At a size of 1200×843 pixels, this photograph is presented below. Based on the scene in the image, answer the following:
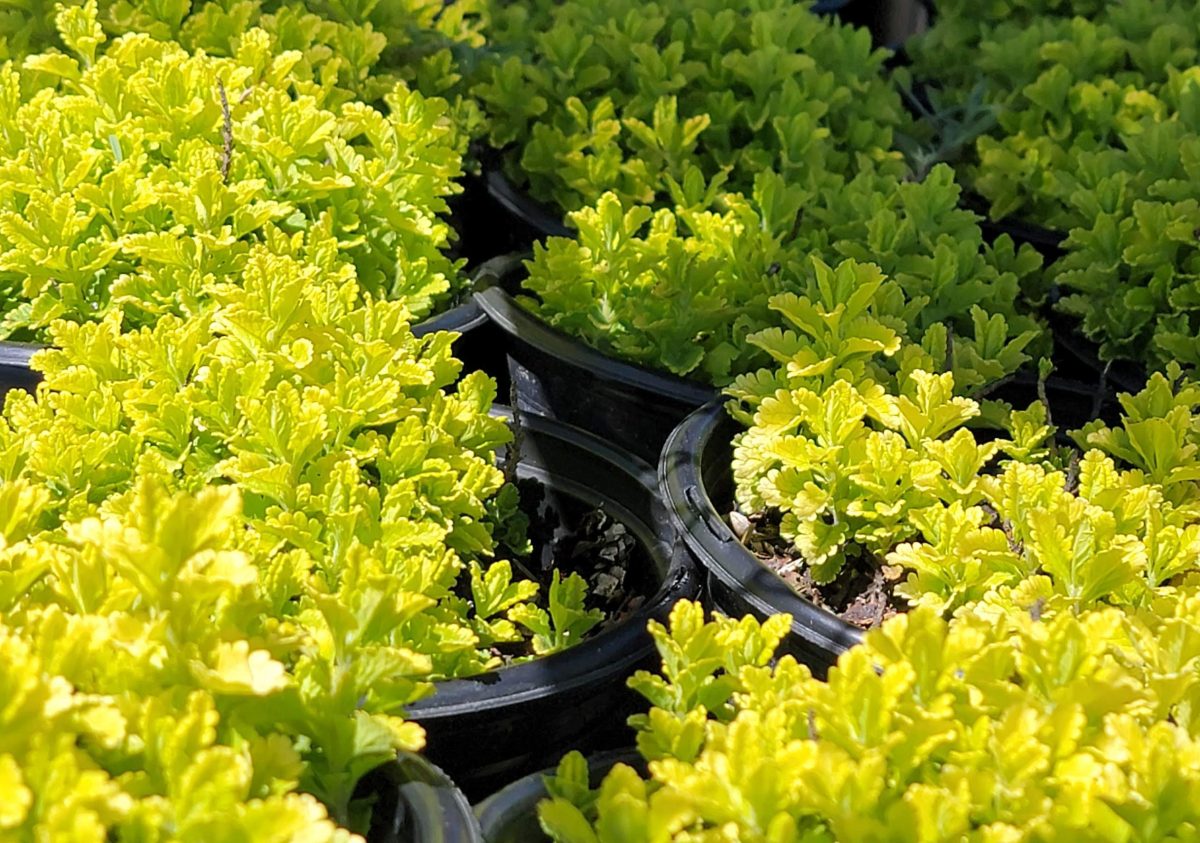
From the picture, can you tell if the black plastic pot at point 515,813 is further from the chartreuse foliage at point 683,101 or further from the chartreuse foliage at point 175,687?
the chartreuse foliage at point 683,101

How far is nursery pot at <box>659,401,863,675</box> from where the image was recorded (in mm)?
1589

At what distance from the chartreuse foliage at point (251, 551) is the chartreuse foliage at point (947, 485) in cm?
37

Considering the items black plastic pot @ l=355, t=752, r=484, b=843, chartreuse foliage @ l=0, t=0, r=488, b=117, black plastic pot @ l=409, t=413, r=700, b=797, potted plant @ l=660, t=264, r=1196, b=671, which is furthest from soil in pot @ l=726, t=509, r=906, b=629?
chartreuse foliage @ l=0, t=0, r=488, b=117

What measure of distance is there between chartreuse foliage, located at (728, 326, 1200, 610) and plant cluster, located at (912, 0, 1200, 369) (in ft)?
1.19

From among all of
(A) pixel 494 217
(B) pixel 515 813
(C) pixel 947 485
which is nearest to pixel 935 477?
(C) pixel 947 485

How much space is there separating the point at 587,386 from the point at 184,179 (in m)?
0.76

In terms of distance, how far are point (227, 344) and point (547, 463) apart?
23.8 inches

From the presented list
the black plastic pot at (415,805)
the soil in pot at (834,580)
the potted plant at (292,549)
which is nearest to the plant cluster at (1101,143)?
the soil in pot at (834,580)

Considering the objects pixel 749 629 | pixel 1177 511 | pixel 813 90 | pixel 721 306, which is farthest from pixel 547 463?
pixel 813 90

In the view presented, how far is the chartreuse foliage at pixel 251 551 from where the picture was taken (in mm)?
1054

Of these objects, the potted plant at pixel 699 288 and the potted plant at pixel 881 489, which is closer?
the potted plant at pixel 881 489

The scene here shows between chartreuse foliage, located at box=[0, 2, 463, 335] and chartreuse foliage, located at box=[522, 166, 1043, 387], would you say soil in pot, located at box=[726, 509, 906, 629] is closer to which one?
chartreuse foliage, located at box=[522, 166, 1043, 387]

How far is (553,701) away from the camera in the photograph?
1.57m

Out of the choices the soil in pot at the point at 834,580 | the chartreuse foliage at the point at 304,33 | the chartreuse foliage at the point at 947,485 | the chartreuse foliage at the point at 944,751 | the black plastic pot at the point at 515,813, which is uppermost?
the chartreuse foliage at the point at 304,33
